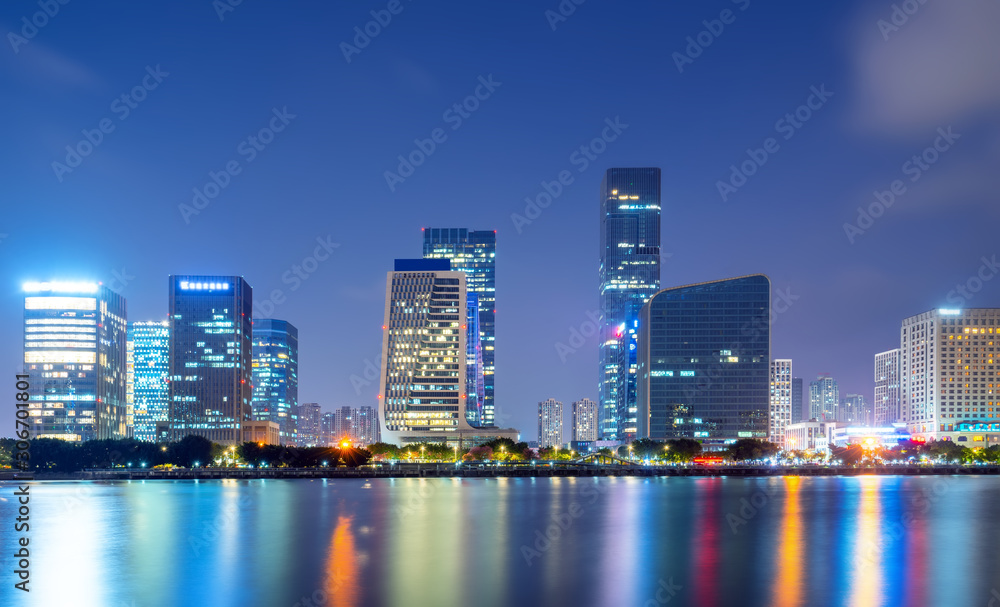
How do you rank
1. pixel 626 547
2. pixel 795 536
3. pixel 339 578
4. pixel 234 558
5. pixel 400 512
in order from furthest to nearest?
pixel 400 512 → pixel 795 536 → pixel 626 547 → pixel 234 558 → pixel 339 578

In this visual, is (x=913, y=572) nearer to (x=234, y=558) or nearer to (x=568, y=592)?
(x=568, y=592)

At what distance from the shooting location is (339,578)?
61000 millimetres

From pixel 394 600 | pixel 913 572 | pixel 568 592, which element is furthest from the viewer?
pixel 913 572

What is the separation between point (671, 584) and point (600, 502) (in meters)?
62.6

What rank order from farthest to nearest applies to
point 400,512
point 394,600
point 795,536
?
point 400,512 → point 795,536 → point 394,600

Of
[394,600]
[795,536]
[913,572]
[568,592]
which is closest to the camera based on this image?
[394,600]

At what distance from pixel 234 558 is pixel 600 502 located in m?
61.2

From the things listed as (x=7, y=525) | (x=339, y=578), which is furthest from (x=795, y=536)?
(x=7, y=525)

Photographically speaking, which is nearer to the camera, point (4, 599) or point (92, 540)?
point (4, 599)

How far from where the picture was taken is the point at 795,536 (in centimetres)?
8575

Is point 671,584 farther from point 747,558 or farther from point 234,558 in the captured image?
point 234,558

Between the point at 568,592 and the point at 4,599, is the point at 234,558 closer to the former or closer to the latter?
the point at 4,599

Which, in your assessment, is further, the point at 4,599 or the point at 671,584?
the point at 671,584

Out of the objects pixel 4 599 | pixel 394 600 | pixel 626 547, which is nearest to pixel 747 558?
pixel 626 547
